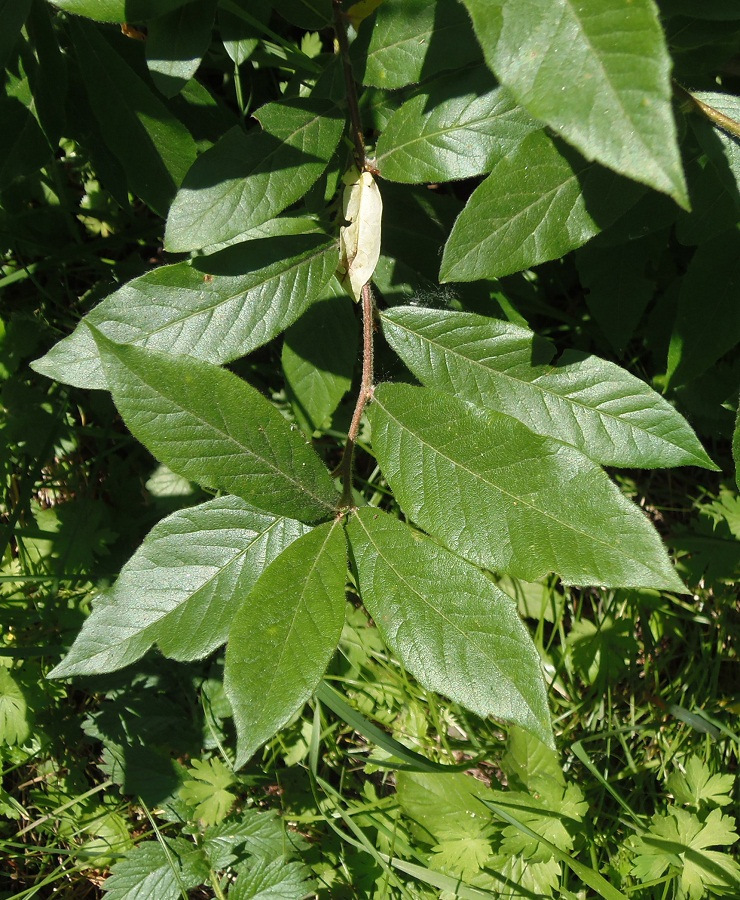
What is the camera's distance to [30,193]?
192cm

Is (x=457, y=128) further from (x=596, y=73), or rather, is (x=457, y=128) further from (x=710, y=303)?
(x=710, y=303)

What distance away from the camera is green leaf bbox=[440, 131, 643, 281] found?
3.51 feet

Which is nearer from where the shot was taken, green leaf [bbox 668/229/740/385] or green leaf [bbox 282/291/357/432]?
green leaf [bbox 668/229/740/385]

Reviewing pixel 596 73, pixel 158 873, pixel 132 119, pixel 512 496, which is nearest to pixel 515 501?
pixel 512 496

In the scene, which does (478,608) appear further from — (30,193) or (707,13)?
(30,193)

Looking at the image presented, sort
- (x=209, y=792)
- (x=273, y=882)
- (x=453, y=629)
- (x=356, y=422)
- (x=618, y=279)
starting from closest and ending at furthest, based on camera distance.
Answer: (x=453, y=629)
(x=356, y=422)
(x=618, y=279)
(x=273, y=882)
(x=209, y=792)

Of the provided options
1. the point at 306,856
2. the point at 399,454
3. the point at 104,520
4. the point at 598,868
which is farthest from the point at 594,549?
the point at 104,520

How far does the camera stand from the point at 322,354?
1562mm

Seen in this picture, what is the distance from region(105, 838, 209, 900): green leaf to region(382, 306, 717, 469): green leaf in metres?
1.50

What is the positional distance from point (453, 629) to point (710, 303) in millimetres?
831

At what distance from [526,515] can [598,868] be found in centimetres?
139

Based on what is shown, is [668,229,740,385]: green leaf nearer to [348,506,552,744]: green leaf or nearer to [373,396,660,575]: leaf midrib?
[373,396,660,575]: leaf midrib

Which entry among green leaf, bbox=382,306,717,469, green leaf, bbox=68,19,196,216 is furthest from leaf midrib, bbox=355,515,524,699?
green leaf, bbox=68,19,196,216

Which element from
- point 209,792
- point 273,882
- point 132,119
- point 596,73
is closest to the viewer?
point 596,73
